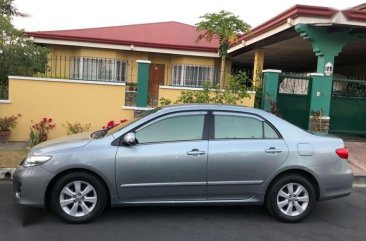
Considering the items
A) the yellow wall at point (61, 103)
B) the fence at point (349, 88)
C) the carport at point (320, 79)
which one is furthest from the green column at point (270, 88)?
the yellow wall at point (61, 103)

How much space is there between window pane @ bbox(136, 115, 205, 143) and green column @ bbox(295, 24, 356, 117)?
245 inches

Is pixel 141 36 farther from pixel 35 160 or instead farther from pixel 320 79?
pixel 35 160

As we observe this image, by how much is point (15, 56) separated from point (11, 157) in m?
4.28

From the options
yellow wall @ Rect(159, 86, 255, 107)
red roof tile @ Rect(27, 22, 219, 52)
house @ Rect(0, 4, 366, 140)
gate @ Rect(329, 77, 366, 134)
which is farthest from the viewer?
red roof tile @ Rect(27, 22, 219, 52)

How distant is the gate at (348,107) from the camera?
12.3 m

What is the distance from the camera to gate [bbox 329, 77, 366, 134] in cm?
1227

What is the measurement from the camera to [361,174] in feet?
26.7

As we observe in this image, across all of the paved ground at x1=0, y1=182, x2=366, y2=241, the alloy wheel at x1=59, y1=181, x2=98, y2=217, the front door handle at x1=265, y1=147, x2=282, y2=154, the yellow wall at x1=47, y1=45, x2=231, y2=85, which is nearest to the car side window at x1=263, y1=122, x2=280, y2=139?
the front door handle at x1=265, y1=147, x2=282, y2=154

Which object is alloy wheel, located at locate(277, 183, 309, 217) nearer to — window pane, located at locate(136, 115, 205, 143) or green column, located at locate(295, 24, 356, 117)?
window pane, located at locate(136, 115, 205, 143)

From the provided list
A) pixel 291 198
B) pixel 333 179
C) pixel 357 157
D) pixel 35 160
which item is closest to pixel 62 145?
pixel 35 160

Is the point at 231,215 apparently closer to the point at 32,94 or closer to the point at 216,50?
the point at 32,94

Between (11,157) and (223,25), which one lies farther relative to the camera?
(223,25)

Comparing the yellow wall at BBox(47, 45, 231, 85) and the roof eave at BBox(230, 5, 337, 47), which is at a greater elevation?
the roof eave at BBox(230, 5, 337, 47)

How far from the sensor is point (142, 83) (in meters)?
11.5
